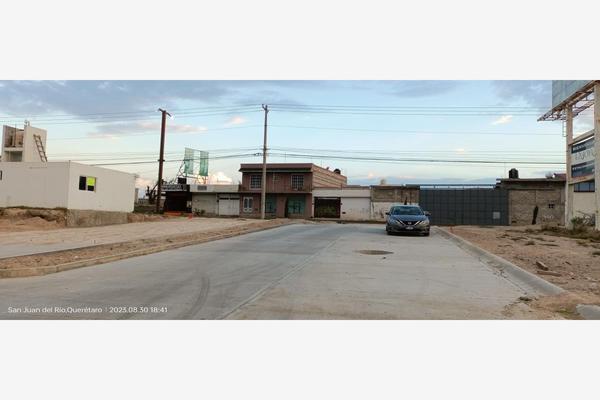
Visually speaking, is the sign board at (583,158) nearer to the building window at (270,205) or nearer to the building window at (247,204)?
the building window at (270,205)

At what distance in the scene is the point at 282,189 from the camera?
171 feet

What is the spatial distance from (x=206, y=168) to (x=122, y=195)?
2654 cm

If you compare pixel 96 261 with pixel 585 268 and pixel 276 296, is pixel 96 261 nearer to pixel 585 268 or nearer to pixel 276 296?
pixel 276 296

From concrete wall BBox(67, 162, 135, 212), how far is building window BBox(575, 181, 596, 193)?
30.3m

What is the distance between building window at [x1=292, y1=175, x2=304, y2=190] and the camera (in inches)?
2036

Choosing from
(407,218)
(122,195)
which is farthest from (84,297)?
(122,195)

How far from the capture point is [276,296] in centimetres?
759

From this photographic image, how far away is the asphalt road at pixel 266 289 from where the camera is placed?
6.53 meters

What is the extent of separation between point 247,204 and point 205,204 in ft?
19.9

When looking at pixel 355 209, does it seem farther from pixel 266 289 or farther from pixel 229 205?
pixel 266 289

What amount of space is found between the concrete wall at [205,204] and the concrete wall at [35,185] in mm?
26520

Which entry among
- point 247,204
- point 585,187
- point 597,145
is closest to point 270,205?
point 247,204

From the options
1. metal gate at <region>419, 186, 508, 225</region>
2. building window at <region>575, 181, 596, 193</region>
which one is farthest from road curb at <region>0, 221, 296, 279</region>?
metal gate at <region>419, 186, 508, 225</region>

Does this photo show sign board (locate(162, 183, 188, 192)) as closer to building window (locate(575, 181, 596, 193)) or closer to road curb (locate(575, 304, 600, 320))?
building window (locate(575, 181, 596, 193))
